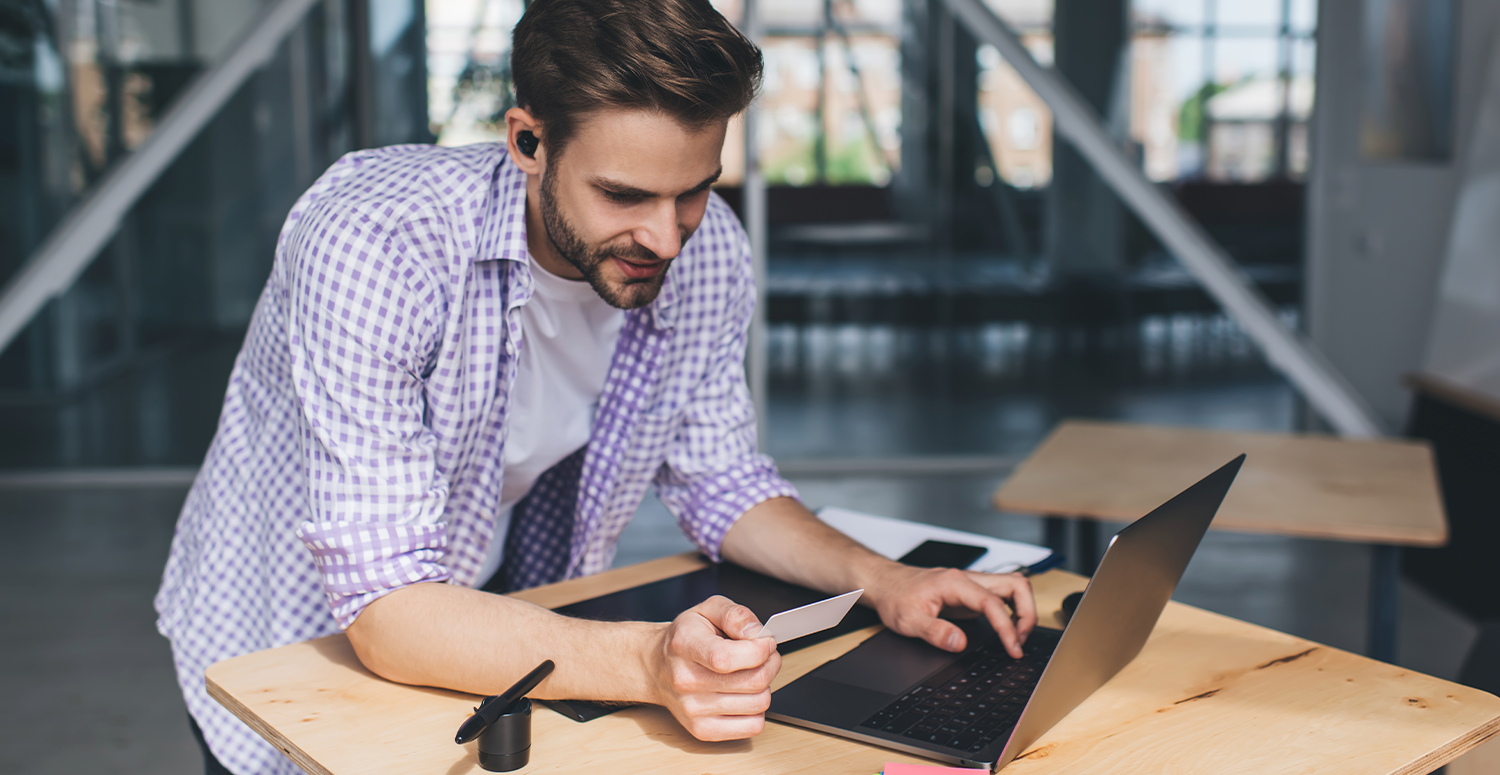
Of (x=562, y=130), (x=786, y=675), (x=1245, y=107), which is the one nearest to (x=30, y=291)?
(x=562, y=130)

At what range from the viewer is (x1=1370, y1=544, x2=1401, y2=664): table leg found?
7.14 ft

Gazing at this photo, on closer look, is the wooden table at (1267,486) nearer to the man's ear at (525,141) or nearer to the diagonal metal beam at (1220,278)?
the man's ear at (525,141)

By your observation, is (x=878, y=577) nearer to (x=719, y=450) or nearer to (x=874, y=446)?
(x=719, y=450)

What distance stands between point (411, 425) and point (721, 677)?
0.40 metres

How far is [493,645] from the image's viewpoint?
109 centimetres

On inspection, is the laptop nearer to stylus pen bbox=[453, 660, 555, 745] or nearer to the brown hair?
stylus pen bbox=[453, 660, 555, 745]

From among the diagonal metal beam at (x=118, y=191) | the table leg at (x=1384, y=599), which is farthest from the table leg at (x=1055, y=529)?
the diagonal metal beam at (x=118, y=191)

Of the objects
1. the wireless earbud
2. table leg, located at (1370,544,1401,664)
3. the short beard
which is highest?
the wireless earbud

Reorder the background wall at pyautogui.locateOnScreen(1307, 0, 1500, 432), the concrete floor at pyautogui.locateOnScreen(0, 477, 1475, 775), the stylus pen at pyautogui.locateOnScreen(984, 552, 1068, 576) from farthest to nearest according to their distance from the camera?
the background wall at pyautogui.locateOnScreen(1307, 0, 1500, 432)
the concrete floor at pyautogui.locateOnScreen(0, 477, 1475, 775)
the stylus pen at pyautogui.locateOnScreen(984, 552, 1068, 576)

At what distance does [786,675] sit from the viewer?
113 cm

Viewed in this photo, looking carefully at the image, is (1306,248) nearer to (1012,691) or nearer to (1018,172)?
(1018,172)

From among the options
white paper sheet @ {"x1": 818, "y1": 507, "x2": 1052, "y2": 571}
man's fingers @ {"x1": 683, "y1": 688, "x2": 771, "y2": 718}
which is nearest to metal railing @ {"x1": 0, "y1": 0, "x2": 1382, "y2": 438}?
white paper sheet @ {"x1": 818, "y1": 507, "x2": 1052, "y2": 571}

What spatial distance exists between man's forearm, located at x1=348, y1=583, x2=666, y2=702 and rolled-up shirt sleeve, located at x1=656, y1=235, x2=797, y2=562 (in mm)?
401

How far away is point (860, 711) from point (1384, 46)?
17.0 feet
